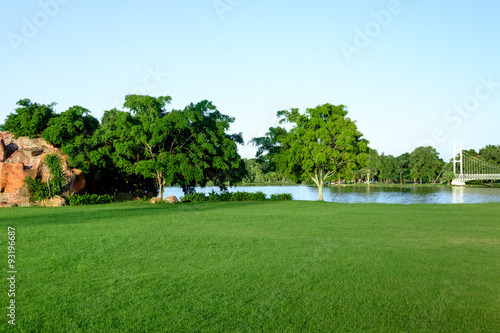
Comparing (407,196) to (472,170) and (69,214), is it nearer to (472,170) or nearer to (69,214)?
(69,214)

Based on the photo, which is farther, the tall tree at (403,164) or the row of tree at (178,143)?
the tall tree at (403,164)

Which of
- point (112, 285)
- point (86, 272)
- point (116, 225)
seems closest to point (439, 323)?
point (112, 285)

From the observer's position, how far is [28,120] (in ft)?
84.7

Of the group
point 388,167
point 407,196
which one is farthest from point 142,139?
point 388,167

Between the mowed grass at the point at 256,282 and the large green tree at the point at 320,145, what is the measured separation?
18.1 meters

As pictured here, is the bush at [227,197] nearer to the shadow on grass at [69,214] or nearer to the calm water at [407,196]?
the shadow on grass at [69,214]

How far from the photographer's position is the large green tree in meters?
28.3

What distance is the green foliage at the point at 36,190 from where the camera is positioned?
74.1 feet

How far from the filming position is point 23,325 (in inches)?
168

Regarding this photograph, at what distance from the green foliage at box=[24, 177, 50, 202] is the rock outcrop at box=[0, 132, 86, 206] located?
0.26 m

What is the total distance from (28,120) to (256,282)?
25.2m

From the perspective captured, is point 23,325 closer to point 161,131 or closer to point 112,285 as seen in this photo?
point 112,285

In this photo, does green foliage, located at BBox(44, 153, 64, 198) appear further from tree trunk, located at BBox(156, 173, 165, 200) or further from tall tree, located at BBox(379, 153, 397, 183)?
tall tree, located at BBox(379, 153, 397, 183)

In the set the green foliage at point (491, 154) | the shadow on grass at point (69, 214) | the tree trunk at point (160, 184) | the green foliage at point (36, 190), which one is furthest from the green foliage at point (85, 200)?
the green foliage at point (491, 154)
